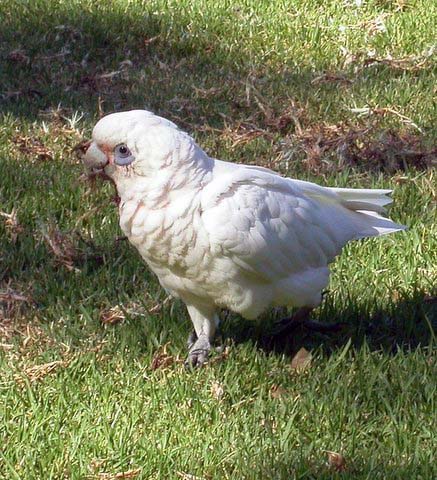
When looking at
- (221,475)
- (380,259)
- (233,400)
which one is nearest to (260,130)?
(380,259)

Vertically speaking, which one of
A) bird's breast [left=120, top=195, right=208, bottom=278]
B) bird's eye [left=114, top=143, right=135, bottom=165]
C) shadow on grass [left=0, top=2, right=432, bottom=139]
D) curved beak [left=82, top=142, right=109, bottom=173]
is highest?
bird's eye [left=114, top=143, right=135, bottom=165]

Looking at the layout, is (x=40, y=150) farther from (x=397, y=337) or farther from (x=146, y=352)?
(x=397, y=337)

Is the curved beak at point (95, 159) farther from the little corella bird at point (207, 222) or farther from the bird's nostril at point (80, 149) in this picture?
the bird's nostril at point (80, 149)

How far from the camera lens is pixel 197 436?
3.15 m

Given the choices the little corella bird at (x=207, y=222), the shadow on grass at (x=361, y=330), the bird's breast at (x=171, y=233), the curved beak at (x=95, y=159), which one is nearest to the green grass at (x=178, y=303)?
the shadow on grass at (x=361, y=330)

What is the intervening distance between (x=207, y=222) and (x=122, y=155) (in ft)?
1.08

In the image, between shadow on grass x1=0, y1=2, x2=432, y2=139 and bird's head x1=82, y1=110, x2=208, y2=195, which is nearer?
bird's head x1=82, y1=110, x2=208, y2=195

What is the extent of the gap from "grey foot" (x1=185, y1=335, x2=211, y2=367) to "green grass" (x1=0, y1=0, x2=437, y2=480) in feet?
0.15

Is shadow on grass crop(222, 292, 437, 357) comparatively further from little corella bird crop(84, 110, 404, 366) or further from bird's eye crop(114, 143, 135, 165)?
bird's eye crop(114, 143, 135, 165)

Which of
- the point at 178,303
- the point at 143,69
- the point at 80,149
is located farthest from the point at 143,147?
the point at 143,69

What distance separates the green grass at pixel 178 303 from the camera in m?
3.12

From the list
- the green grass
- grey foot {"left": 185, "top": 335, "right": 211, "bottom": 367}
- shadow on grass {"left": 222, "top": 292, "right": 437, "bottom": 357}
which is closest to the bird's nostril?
the green grass

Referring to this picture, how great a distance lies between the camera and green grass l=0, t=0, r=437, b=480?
3.12 m

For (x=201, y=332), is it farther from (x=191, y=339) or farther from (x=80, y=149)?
(x=80, y=149)
